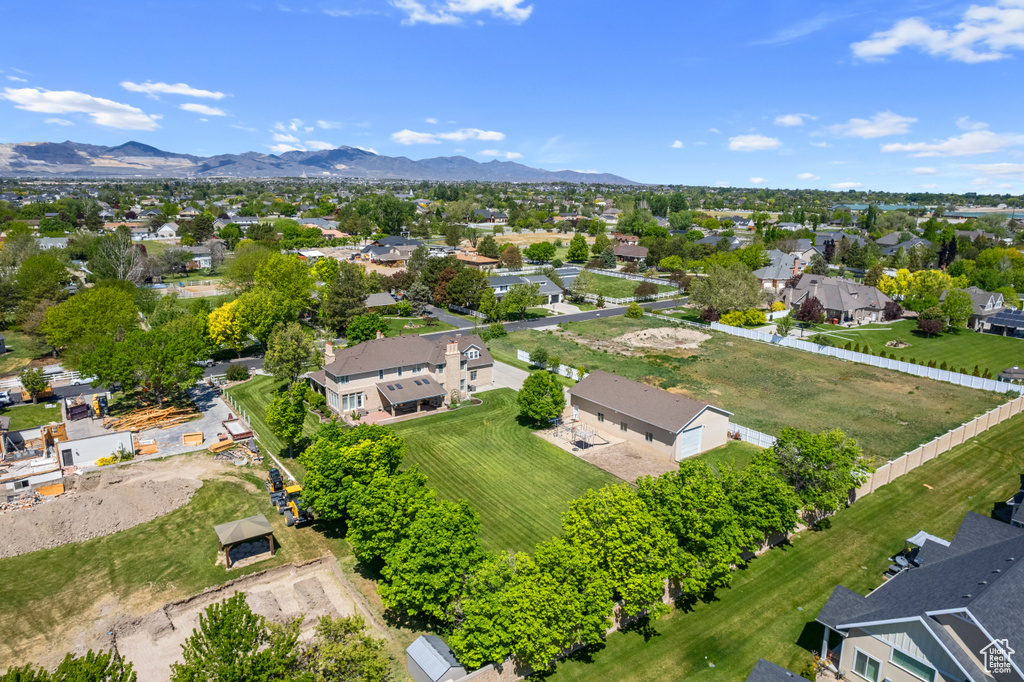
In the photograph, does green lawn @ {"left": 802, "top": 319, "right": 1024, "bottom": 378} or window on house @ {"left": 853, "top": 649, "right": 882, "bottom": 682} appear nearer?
window on house @ {"left": 853, "top": 649, "right": 882, "bottom": 682}

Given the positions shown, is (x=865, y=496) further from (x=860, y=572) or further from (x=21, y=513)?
(x=21, y=513)

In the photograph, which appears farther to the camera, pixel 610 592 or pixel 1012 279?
pixel 1012 279

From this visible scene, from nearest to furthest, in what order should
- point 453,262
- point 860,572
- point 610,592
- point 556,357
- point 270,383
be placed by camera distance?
point 610,592
point 860,572
point 270,383
point 556,357
point 453,262

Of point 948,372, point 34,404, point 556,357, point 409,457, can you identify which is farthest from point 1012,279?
point 34,404

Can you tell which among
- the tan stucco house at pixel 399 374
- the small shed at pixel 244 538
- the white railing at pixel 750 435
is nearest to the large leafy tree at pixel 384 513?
the small shed at pixel 244 538

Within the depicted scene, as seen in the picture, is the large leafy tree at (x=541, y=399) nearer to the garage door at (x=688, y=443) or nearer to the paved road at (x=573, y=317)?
the garage door at (x=688, y=443)

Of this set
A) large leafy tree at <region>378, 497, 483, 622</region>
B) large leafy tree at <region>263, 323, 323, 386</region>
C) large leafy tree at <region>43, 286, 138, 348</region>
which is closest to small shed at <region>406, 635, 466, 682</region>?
large leafy tree at <region>378, 497, 483, 622</region>

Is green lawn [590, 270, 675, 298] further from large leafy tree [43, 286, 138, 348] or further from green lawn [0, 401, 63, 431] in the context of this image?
green lawn [0, 401, 63, 431]
